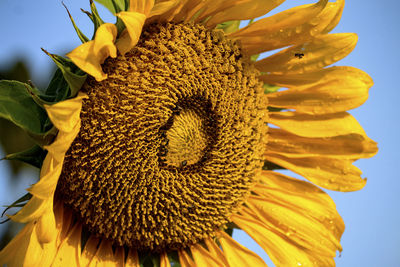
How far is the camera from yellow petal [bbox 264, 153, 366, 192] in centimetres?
224

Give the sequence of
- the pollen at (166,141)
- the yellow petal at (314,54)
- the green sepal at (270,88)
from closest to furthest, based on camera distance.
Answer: the pollen at (166,141) < the yellow petal at (314,54) < the green sepal at (270,88)

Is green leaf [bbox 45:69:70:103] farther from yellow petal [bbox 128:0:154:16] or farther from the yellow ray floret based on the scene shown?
yellow petal [bbox 128:0:154:16]

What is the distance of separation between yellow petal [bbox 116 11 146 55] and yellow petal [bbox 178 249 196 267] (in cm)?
106

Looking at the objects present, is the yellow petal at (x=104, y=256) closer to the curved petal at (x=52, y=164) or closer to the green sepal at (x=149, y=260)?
the green sepal at (x=149, y=260)

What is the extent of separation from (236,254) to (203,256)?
176 mm

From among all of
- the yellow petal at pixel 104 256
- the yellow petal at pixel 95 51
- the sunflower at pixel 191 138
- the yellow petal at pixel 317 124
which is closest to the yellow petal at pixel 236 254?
the sunflower at pixel 191 138

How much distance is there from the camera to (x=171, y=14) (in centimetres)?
178

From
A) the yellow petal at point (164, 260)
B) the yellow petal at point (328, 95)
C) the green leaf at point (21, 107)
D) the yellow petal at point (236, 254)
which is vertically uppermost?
the yellow petal at point (328, 95)

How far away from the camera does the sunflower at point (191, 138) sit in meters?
1.64

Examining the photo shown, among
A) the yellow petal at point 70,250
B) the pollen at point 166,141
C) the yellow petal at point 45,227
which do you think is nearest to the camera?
the yellow petal at point 45,227

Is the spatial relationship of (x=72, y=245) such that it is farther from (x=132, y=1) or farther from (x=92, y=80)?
(x=132, y=1)

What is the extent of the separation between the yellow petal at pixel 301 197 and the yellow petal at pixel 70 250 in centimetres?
94

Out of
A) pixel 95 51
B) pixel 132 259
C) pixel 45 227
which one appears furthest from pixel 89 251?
pixel 95 51

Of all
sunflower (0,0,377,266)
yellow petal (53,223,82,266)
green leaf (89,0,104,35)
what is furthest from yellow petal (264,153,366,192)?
green leaf (89,0,104,35)
